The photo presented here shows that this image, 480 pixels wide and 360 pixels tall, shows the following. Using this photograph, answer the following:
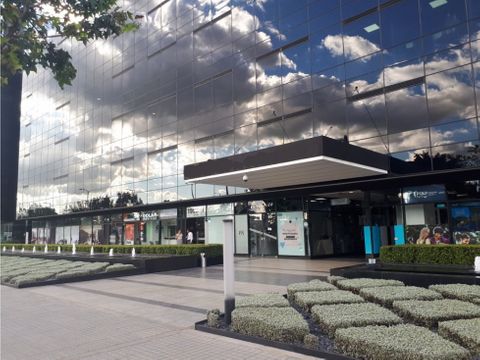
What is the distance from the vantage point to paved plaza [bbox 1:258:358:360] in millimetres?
6934

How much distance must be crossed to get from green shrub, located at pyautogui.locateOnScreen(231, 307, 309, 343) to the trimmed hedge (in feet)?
23.6

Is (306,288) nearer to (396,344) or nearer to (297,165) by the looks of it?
(396,344)

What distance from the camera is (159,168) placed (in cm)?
3322

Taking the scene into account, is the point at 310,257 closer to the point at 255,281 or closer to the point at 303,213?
the point at 303,213

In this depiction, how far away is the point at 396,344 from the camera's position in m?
5.73

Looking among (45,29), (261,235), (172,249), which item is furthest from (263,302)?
(261,235)

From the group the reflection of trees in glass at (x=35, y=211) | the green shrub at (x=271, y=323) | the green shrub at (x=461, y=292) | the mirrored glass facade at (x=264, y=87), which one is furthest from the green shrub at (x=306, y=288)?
the reflection of trees in glass at (x=35, y=211)

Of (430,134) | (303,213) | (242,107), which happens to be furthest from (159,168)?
(430,134)

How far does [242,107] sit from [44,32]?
1995 cm

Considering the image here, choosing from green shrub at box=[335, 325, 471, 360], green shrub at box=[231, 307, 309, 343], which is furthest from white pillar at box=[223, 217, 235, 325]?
green shrub at box=[335, 325, 471, 360]

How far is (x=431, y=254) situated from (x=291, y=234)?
12.9m

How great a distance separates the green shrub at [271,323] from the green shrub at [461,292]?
387 cm

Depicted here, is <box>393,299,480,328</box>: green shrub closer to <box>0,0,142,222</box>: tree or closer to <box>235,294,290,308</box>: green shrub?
<box>235,294,290,308</box>: green shrub

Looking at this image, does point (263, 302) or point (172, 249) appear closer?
point (263, 302)
